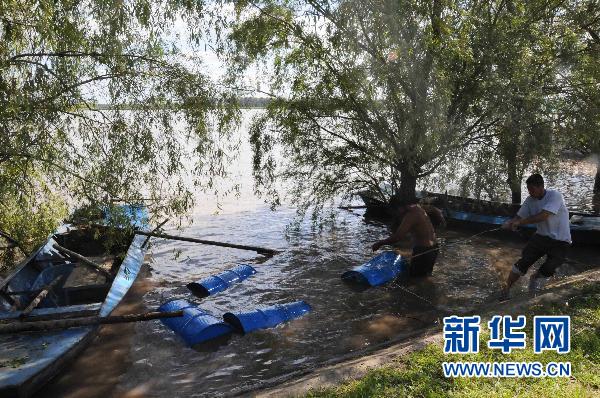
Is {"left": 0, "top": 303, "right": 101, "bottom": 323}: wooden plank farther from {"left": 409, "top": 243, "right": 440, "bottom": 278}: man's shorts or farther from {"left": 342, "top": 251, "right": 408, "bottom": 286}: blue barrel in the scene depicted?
{"left": 409, "top": 243, "right": 440, "bottom": 278}: man's shorts

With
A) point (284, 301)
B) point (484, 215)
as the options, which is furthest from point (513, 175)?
point (284, 301)

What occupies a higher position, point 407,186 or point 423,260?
point 407,186

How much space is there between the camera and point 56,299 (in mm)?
7871

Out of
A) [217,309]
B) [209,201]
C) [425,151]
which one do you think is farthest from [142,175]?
[209,201]

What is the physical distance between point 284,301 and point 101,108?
524 centimetres

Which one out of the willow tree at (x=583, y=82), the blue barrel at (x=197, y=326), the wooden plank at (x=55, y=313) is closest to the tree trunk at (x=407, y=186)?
the willow tree at (x=583, y=82)

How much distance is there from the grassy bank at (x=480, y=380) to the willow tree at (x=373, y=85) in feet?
22.2

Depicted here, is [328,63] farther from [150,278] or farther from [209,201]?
[209,201]

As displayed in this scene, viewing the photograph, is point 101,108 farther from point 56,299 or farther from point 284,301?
point 284,301

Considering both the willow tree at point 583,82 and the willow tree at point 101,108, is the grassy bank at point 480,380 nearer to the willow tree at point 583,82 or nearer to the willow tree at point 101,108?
the willow tree at point 101,108

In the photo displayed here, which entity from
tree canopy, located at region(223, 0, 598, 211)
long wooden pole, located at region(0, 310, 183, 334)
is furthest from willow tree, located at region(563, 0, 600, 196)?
long wooden pole, located at region(0, 310, 183, 334)

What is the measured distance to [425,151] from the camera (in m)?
11.2

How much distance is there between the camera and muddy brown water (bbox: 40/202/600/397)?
658cm

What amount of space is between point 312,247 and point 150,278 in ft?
16.3
